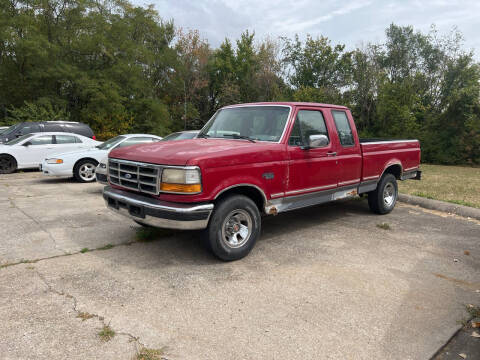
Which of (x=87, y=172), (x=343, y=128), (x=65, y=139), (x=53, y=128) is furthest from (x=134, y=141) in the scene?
(x=343, y=128)

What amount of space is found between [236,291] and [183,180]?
1.33m

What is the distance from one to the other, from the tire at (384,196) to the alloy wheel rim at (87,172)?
7985 millimetres

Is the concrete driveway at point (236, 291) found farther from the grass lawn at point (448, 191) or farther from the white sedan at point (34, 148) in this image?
the white sedan at point (34, 148)

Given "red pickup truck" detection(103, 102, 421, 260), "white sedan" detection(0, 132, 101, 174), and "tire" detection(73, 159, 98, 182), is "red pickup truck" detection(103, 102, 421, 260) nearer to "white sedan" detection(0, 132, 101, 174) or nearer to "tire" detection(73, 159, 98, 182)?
"tire" detection(73, 159, 98, 182)

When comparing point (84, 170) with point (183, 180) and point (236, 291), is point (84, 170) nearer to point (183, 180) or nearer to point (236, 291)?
point (183, 180)

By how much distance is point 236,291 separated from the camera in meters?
3.70

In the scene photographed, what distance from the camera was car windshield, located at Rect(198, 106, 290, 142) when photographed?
16.6 ft

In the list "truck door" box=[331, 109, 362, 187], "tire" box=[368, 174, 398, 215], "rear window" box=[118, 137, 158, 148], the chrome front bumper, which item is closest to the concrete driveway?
the chrome front bumper

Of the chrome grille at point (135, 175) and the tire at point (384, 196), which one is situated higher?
the chrome grille at point (135, 175)

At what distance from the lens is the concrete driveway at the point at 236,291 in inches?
111

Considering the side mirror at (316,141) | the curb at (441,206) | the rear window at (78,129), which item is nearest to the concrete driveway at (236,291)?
the curb at (441,206)

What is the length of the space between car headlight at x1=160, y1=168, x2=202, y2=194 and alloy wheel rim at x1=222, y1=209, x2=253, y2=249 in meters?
0.65

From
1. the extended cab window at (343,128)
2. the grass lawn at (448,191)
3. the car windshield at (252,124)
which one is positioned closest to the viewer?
the car windshield at (252,124)

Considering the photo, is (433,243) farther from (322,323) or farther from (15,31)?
(15,31)
